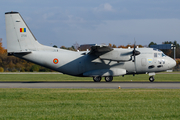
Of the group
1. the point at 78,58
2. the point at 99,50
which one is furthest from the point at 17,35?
the point at 99,50

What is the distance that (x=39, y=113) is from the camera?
1134cm

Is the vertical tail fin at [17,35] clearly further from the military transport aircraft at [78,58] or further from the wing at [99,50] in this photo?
the wing at [99,50]

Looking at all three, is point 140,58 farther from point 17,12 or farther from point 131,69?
point 17,12

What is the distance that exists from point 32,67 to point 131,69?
5419 cm

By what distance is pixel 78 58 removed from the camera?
3142cm

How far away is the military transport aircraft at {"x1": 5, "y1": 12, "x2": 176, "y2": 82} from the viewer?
99.1 ft

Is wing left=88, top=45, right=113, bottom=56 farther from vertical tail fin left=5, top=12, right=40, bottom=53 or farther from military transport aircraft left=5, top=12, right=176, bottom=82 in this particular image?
vertical tail fin left=5, top=12, right=40, bottom=53

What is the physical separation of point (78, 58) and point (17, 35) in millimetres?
8411

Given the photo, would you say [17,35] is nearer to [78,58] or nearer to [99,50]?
[78,58]

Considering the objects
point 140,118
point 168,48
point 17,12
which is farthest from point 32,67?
point 140,118

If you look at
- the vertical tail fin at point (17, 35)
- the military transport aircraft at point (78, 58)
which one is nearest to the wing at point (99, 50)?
the military transport aircraft at point (78, 58)

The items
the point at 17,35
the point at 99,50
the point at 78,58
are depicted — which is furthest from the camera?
the point at 78,58

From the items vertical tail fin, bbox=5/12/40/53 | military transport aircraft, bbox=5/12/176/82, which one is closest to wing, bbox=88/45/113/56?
military transport aircraft, bbox=5/12/176/82

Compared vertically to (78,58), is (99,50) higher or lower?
higher
